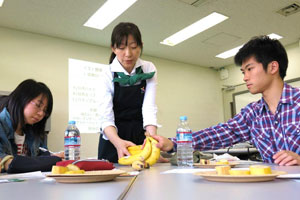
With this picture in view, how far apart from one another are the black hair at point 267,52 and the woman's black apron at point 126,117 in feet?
2.19

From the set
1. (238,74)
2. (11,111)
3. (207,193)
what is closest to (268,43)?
(207,193)

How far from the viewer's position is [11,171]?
1050 mm

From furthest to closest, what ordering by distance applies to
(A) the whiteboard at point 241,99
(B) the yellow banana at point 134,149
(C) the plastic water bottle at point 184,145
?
(A) the whiteboard at point 241,99 → (B) the yellow banana at point 134,149 → (C) the plastic water bottle at point 184,145

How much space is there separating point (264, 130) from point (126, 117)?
2.40 ft

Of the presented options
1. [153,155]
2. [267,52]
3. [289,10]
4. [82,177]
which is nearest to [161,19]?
[289,10]

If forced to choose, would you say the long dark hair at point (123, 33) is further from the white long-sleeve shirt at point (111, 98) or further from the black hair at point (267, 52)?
the black hair at point (267, 52)

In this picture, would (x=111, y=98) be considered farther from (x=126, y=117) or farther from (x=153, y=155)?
(x=153, y=155)

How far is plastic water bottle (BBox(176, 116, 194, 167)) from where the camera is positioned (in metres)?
1.08

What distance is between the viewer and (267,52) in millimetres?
1528

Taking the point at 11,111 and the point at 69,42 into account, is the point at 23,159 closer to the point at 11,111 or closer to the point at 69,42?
the point at 11,111

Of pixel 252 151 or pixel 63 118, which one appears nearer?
pixel 252 151

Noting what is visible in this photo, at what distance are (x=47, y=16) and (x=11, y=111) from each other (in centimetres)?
282

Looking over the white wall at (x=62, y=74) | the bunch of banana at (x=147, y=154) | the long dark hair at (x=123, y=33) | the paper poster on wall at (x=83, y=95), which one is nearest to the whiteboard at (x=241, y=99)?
the white wall at (x=62, y=74)

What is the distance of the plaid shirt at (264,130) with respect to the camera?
4.22 feet
